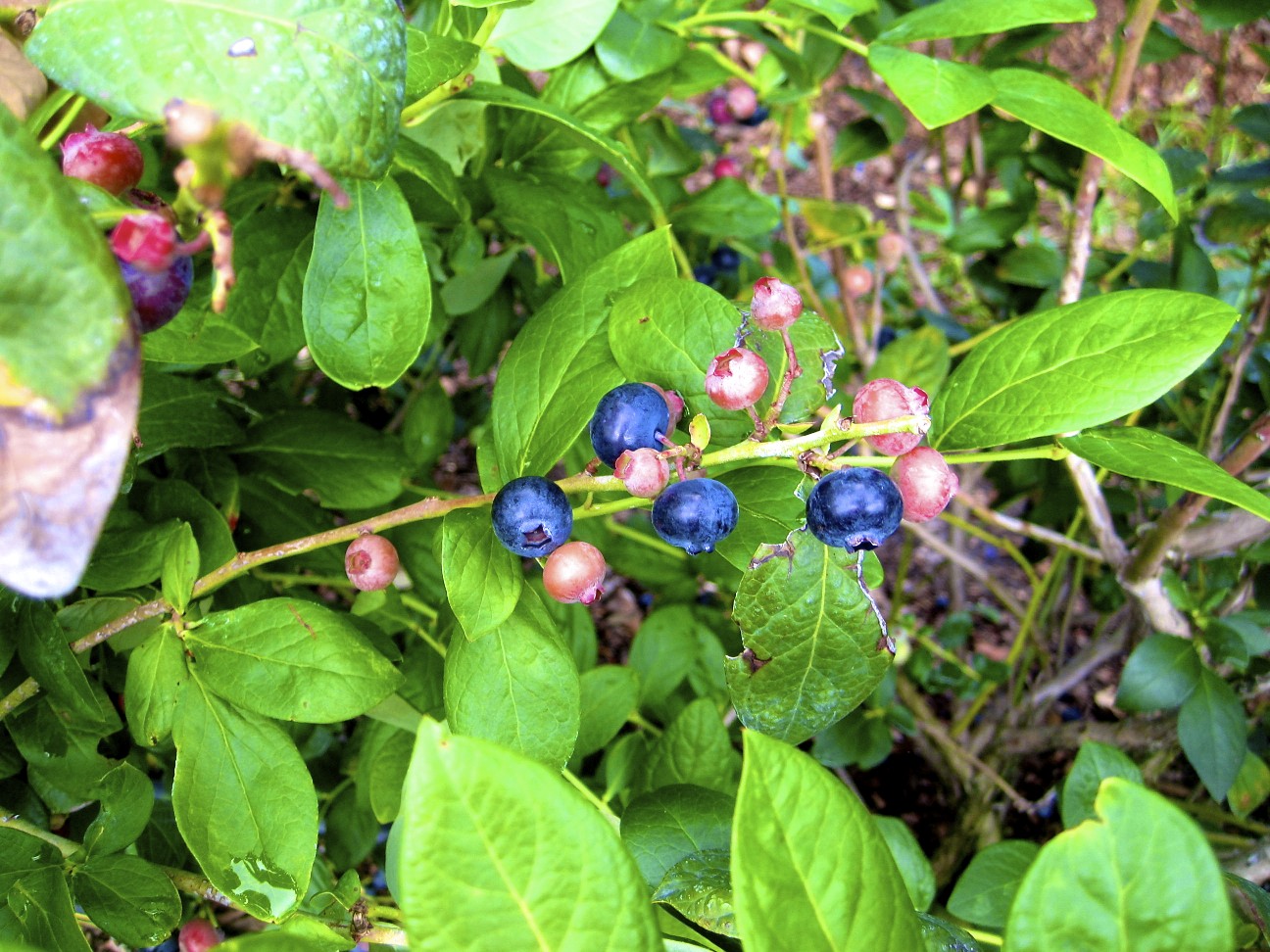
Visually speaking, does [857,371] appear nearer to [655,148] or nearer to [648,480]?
[655,148]

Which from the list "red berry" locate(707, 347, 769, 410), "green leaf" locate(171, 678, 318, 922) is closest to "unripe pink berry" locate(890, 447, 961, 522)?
"red berry" locate(707, 347, 769, 410)

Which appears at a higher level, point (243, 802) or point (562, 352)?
point (562, 352)

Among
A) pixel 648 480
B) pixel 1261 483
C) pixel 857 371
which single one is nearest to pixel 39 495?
pixel 648 480

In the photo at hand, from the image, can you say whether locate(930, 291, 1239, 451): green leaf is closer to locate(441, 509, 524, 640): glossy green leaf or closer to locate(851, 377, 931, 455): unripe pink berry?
locate(851, 377, 931, 455): unripe pink berry

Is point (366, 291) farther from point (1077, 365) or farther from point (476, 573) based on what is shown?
point (1077, 365)

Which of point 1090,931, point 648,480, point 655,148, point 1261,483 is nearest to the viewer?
point 1090,931

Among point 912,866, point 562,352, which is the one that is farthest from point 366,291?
point 912,866
